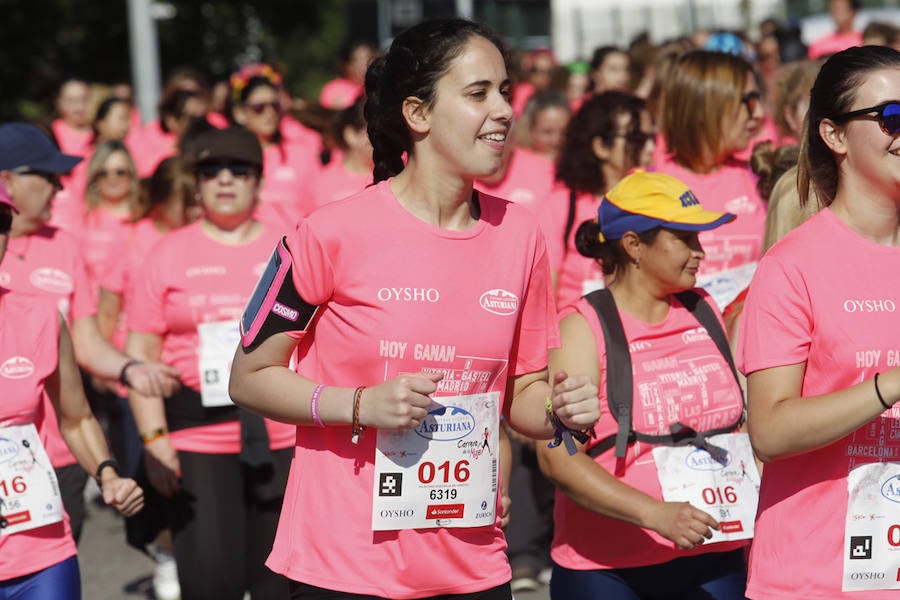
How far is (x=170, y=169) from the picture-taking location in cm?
738

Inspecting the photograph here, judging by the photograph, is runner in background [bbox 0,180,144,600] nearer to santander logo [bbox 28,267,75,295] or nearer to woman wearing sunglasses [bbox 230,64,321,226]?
santander logo [bbox 28,267,75,295]

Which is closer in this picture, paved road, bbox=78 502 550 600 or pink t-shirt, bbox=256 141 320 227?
paved road, bbox=78 502 550 600

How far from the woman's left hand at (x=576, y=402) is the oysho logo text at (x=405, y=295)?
1.24 feet

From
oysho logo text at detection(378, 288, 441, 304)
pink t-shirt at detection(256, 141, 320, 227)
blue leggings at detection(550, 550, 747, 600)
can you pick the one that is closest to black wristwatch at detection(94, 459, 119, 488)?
blue leggings at detection(550, 550, 747, 600)

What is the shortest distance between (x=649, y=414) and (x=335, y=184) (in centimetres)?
511

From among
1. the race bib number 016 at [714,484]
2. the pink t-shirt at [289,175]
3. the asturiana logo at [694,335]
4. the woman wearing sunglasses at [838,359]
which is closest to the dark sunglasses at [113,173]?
the pink t-shirt at [289,175]

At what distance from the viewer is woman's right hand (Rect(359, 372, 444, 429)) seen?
328cm

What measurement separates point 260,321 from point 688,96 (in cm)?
313

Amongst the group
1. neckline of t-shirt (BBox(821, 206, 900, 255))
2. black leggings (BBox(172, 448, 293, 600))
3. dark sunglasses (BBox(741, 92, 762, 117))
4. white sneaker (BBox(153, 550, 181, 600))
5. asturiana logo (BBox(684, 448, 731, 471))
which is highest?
dark sunglasses (BBox(741, 92, 762, 117))

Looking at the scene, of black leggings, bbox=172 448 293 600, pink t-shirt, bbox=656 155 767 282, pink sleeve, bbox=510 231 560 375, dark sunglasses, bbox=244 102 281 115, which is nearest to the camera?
pink sleeve, bbox=510 231 560 375

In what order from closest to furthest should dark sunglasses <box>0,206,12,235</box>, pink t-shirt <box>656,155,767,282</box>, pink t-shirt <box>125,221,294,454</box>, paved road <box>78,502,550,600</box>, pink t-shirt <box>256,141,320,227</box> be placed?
dark sunglasses <box>0,206,12,235</box>, pink t-shirt <box>125,221,294,454</box>, pink t-shirt <box>656,155,767,282</box>, paved road <box>78,502,550,600</box>, pink t-shirt <box>256,141,320,227</box>

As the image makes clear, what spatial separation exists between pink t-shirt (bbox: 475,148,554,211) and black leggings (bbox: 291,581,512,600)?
5.30 metres

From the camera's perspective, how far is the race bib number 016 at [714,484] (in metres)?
4.36

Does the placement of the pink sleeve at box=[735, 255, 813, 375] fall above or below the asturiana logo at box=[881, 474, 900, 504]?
above
